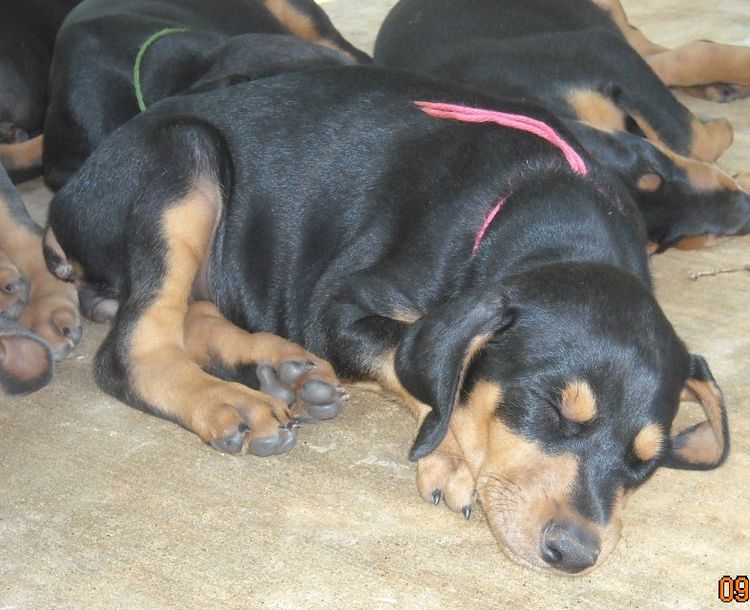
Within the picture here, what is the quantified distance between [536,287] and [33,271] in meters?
2.58

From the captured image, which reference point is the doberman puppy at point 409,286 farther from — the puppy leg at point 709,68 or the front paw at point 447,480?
the puppy leg at point 709,68

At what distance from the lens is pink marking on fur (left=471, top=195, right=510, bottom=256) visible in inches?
154

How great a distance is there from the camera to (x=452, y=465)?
3736 millimetres

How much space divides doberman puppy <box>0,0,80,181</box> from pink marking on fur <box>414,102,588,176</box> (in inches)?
106

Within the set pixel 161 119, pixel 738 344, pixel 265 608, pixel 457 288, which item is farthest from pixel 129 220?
pixel 738 344

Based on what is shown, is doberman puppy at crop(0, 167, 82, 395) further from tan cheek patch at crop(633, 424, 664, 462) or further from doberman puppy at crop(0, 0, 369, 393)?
tan cheek patch at crop(633, 424, 664, 462)

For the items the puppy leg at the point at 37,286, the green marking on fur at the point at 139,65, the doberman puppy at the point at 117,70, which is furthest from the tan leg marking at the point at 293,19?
the puppy leg at the point at 37,286

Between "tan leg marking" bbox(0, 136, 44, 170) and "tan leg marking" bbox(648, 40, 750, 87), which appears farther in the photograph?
"tan leg marking" bbox(648, 40, 750, 87)

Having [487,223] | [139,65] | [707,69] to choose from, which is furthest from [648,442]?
[707,69]

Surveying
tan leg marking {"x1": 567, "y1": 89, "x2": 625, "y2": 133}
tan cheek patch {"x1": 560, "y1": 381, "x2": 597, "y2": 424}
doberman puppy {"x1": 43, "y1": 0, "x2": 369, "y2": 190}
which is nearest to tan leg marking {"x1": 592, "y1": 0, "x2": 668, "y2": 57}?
tan leg marking {"x1": 567, "y1": 89, "x2": 625, "y2": 133}

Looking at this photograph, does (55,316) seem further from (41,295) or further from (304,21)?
(304,21)

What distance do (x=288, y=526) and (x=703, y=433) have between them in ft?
4.61

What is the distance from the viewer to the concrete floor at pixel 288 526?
Result: 340cm

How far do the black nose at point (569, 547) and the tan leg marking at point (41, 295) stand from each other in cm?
239
